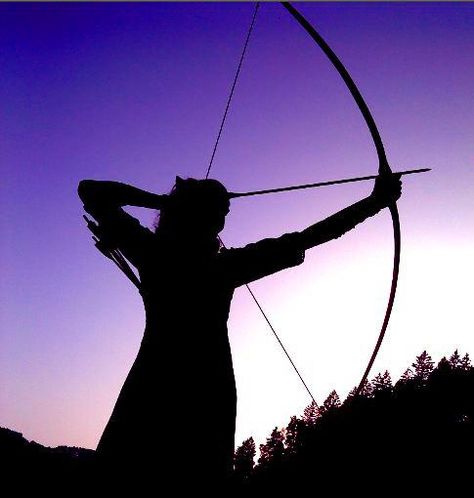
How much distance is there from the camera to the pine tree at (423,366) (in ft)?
135

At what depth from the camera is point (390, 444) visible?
24266mm

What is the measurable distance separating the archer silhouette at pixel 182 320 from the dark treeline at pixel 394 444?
8962 mm

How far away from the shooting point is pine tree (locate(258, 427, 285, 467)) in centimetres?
4116

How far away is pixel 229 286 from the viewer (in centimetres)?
179

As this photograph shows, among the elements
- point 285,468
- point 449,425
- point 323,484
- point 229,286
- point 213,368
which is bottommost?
point 213,368

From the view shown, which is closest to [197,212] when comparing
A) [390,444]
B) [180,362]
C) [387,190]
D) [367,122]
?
[180,362]

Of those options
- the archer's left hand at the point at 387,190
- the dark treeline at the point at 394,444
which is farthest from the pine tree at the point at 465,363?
the archer's left hand at the point at 387,190

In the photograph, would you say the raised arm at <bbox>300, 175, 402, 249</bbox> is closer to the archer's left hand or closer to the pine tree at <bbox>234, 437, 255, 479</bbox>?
the archer's left hand

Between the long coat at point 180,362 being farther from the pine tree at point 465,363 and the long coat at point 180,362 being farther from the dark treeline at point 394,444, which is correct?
the pine tree at point 465,363

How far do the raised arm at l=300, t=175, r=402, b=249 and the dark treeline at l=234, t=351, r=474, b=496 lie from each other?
866 centimetres

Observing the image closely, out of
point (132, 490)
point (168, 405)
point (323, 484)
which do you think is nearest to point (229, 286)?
point (168, 405)

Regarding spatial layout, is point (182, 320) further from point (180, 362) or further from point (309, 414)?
point (309, 414)

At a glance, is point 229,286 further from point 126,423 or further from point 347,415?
point 347,415

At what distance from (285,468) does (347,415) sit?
561cm
